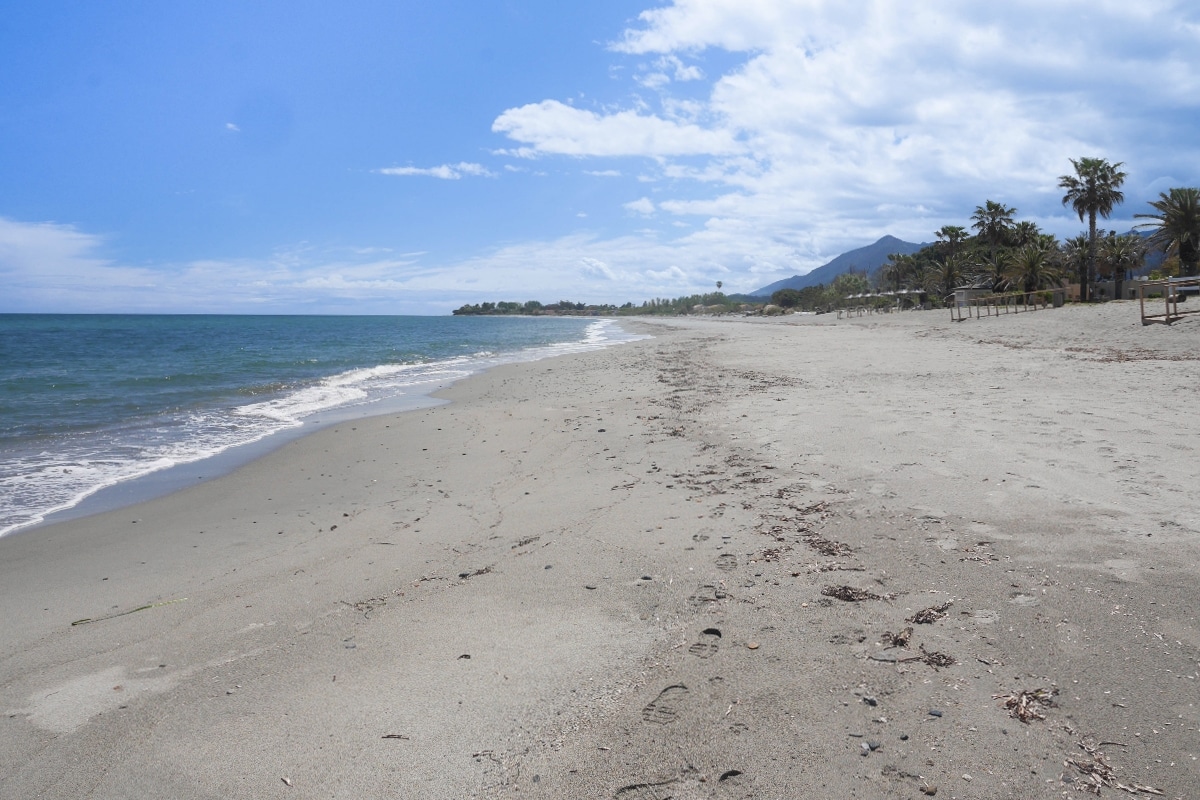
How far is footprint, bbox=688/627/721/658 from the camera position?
360 centimetres

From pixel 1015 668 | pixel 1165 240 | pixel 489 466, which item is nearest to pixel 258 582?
pixel 489 466

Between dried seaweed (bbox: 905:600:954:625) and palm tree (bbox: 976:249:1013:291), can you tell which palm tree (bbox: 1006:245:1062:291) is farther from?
dried seaweed (bbox: 905:600:954:625)

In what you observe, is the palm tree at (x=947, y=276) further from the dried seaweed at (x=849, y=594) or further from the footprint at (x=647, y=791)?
the footprint at (x=647, y=791)

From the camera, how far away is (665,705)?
317 centimetres

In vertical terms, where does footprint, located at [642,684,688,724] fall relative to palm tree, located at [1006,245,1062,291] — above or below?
below

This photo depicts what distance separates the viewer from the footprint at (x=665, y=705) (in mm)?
3074

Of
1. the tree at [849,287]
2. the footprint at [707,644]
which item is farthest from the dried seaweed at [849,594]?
the tree at [849,287]

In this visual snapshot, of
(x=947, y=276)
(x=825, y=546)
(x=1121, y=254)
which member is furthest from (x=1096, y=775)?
(x=1121, y=254)

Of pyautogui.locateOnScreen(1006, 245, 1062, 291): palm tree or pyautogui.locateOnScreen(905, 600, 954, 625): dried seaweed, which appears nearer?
pyautogui.locateOnScreen(905, 600, 954, 625): dried seaweed

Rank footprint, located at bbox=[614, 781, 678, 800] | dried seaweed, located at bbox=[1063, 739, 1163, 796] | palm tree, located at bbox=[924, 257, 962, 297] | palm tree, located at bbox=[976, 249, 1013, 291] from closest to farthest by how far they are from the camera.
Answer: dried seaweed, located at bbox=[1063, 739, 1163, 796], footprint, located at bbox=[614, 781, 678, 800], palm tree, located at bbox=[976, 249, 1013, 291], palm tree, located at bbox=[924, 257, 962, 297]

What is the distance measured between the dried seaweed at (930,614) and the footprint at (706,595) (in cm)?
111

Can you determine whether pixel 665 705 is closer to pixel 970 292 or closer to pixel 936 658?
pixel 936 658

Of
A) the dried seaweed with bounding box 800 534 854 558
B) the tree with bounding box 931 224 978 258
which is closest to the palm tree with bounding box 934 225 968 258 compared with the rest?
the tree with bounding box 931 224 978 258

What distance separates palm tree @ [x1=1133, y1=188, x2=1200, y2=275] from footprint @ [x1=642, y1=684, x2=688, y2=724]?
53.1 m
